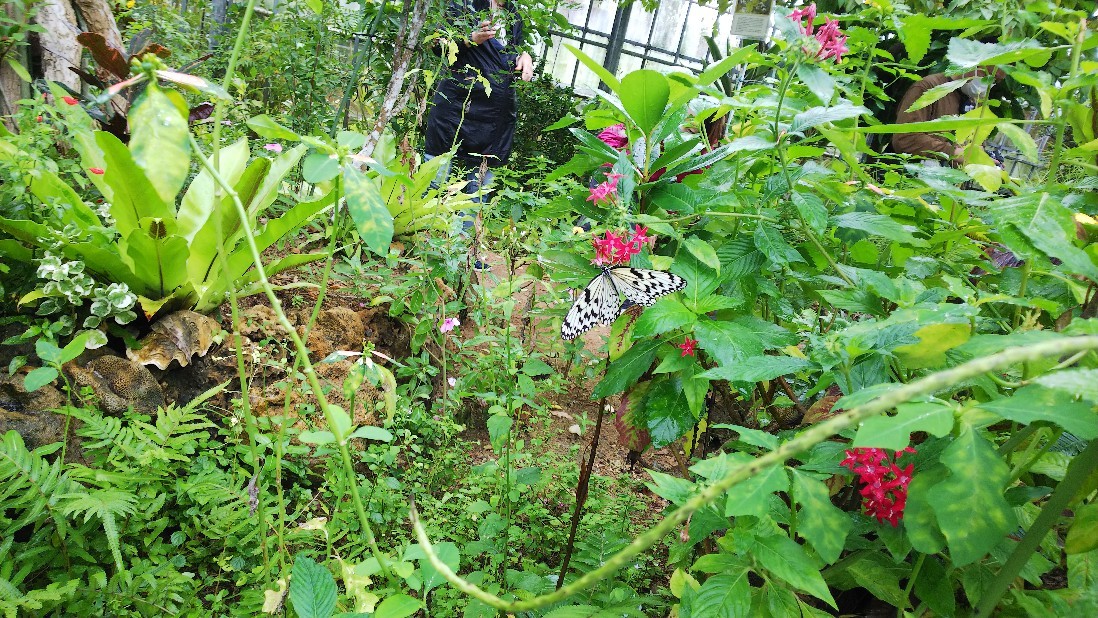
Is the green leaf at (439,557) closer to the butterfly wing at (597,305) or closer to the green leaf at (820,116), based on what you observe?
the butterfly wing at (597,305)

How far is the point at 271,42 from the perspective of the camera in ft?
13.8

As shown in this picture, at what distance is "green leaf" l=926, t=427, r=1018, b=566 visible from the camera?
1.90 feet

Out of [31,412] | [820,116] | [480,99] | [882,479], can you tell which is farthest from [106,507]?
[480,99]

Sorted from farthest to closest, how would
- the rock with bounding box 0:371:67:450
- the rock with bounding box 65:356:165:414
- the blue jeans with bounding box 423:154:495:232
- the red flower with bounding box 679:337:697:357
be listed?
the blue jeans with bounding box 423:154:495:232
the rock with bounding box 65:356:165:414
the rock with bounding box 0:371:67:450
the red flower with bounding box 679:337:697:357

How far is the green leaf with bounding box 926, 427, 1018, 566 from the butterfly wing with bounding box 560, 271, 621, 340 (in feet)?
1.76

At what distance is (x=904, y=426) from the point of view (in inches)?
22.0

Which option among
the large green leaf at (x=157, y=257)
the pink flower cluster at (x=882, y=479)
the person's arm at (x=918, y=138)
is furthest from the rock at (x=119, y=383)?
the person's arm at (x=918, y=138)

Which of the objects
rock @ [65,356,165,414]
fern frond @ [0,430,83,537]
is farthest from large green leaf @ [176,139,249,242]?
fern frond @ [0,430,83,537]

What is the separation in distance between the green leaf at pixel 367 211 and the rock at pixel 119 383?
1.26 meters

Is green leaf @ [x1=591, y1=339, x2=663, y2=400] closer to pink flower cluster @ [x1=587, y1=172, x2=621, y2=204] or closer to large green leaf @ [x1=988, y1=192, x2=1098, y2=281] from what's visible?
pink flower cluster @ [x1=587, y1=172, x2=621, y2=204]

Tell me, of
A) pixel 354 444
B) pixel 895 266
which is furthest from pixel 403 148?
pixel 895 266

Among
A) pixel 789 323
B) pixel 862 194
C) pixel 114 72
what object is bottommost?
pixel 789 323

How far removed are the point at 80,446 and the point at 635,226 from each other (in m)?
1.45

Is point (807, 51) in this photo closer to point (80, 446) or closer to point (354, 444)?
point (354, 444)
